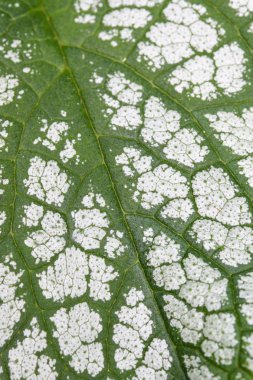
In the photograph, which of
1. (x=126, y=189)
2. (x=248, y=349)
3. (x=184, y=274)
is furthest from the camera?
(x=126, y=189)

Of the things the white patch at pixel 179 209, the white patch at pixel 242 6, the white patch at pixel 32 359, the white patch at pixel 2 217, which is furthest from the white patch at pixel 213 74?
the white patch at pixel 32 359

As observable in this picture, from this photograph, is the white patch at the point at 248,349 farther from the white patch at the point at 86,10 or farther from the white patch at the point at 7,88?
the white patch at the point at 86,10

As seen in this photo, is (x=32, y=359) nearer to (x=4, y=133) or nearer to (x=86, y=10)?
(x=4, y=133)

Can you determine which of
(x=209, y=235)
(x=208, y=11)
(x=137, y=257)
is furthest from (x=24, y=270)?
(x=208, y=11)

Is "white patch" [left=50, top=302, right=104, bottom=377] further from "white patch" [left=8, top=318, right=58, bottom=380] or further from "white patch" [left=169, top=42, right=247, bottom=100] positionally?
"white patch" [left=169, top=42, right=247, bottom=100]

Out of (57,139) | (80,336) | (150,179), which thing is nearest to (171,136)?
(150,179)

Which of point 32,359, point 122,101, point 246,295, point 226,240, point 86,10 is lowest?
→ point 32,359

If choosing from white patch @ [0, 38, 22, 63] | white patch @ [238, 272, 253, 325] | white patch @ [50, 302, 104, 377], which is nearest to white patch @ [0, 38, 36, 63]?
white patch @ [0, 38, 22, 63]

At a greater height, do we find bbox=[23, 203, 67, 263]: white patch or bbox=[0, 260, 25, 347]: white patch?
bbox=[23, 203, 67, 263]: white patch
